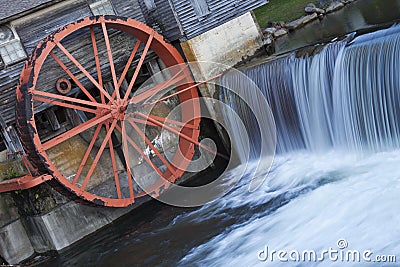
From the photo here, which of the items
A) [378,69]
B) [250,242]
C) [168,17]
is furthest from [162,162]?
[378,69]

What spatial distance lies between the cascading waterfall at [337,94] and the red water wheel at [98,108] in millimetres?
1829

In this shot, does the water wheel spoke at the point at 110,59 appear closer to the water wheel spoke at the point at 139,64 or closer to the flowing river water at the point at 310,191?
the water wheel spoke at the point at 139,64

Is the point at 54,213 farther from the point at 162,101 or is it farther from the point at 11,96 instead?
the point at 162,101

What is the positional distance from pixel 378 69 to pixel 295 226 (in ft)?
9.88

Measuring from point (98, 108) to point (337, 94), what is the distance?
4757mm

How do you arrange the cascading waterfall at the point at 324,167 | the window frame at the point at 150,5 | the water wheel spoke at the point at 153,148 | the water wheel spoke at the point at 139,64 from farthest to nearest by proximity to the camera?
1. the window frame at the point at 150,5
2. the water wheel spoke at the point at 153,148
3. the water wheel spoke at the point at 139,64
4. the cascading waterfall at the point at 324,167

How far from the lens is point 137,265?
34.4 ft

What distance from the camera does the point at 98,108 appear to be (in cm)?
1246

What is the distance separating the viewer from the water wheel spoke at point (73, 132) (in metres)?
→ 11.7

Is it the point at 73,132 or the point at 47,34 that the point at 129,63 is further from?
the point at 73,132

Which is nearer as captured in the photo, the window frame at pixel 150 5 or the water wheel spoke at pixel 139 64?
the water wheel spoke at pixel 139 64

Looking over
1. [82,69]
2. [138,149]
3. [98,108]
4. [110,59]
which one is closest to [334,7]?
[110,59]

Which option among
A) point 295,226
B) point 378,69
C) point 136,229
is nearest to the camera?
point 295,226

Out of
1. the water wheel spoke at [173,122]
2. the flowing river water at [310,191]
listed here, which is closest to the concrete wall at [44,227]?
the flowing river water at [310,191]
